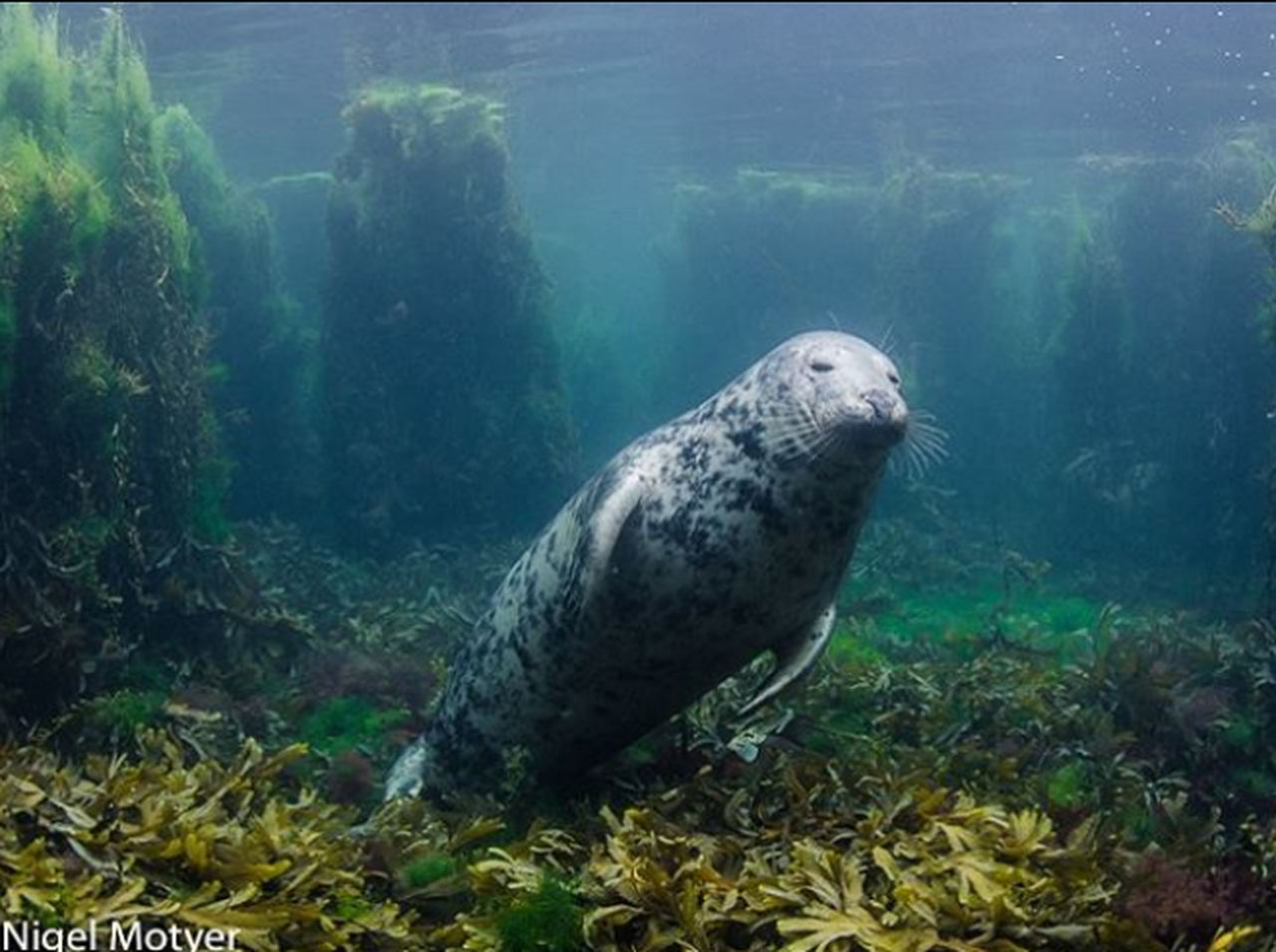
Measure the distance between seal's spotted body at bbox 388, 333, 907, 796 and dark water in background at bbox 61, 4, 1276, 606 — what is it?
424 inches

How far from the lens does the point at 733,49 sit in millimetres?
23750

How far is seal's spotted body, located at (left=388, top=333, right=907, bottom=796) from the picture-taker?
5203 mm

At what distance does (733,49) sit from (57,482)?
19171 mm

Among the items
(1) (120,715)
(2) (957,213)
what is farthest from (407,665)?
(2) (957,213)

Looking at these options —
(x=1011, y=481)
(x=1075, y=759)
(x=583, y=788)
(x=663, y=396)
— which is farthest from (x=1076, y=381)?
(x=583, y=788)

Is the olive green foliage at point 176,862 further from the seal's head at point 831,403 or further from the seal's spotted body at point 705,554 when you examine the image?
the seal's head at point 831,403

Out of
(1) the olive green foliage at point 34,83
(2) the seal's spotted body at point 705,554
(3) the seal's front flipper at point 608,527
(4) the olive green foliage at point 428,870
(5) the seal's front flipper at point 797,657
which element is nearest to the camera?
(4) the olive green foliage at point 428,870

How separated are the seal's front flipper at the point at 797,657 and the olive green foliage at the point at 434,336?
1011 centimetres

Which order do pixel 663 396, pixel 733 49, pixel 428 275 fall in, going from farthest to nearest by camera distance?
pixel 663 396
pixel 733 49
pixel 428 275

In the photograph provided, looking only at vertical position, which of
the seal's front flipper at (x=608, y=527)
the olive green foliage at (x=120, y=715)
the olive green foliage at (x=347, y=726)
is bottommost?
the olive green foliage at (x=347, y=726)

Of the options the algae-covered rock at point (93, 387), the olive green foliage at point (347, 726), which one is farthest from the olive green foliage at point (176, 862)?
the olive green foliage at point (347, 726)

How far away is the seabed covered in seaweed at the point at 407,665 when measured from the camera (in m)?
4.14

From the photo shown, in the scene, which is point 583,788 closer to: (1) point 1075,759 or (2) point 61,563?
(1) point 1075,759

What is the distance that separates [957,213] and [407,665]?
17.3m
